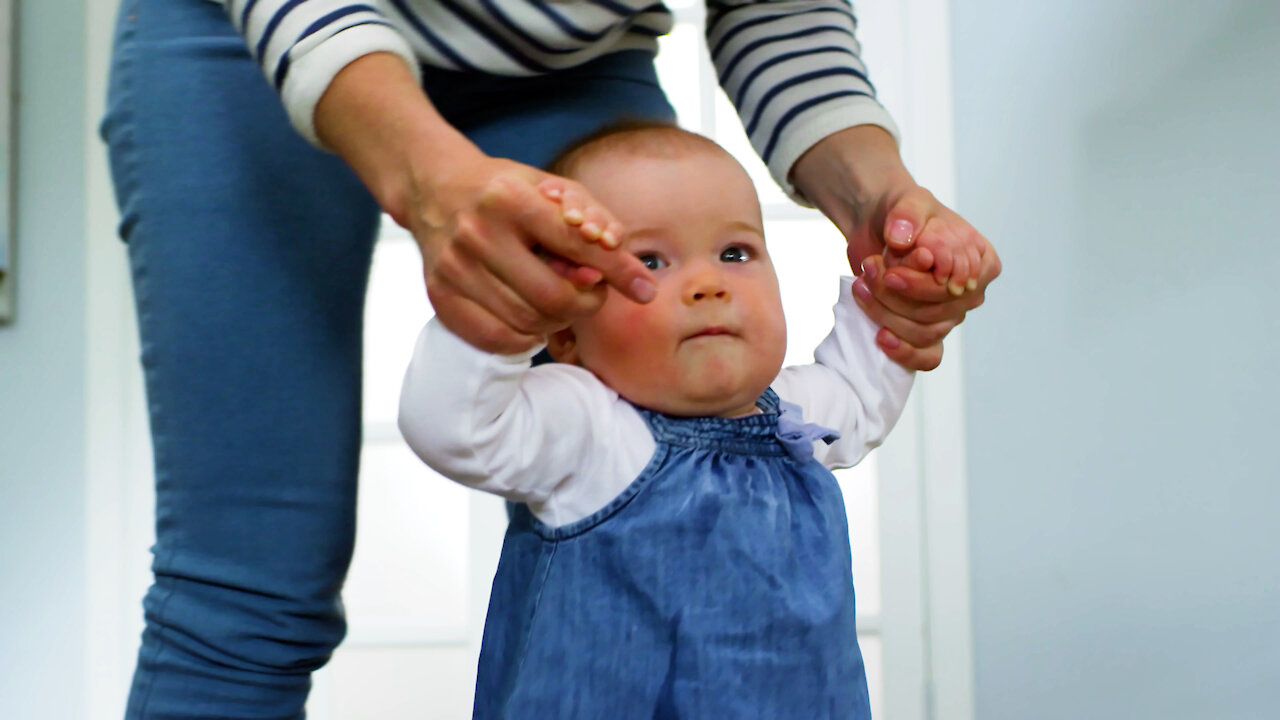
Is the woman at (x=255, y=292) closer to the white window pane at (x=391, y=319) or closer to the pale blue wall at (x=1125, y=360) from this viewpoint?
the pale blue wall at (x=1125, y=360)

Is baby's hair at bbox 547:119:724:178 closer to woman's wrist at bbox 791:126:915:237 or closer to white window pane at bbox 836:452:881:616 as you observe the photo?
woman's wrist at bbox 791:126:915:237

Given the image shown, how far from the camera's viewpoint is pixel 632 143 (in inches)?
29.2

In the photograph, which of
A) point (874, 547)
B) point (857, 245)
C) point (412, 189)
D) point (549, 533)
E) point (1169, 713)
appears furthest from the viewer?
point (874, 547)

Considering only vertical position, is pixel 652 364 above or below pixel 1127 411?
below

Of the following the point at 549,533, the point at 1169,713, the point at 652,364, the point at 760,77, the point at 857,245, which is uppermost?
the point at 760,77

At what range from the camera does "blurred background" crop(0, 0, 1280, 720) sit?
1455 mm

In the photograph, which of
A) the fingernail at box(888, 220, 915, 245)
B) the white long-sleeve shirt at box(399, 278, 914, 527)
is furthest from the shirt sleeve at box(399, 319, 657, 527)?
the fingernail at box(888, 220, 915, 245)

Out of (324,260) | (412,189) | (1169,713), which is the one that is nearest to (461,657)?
(1169,713)

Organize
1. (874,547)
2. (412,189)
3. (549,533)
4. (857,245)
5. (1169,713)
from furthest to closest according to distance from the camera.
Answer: (874,547), (1169,713), (857,245), (549,533), (412,189)

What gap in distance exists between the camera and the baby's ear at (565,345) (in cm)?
75

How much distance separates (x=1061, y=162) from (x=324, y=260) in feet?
3.89

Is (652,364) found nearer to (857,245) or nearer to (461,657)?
(857,245)

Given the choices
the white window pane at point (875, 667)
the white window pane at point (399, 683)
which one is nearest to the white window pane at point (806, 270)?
the white window pane at point (875, 667)

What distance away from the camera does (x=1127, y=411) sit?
150 cm
